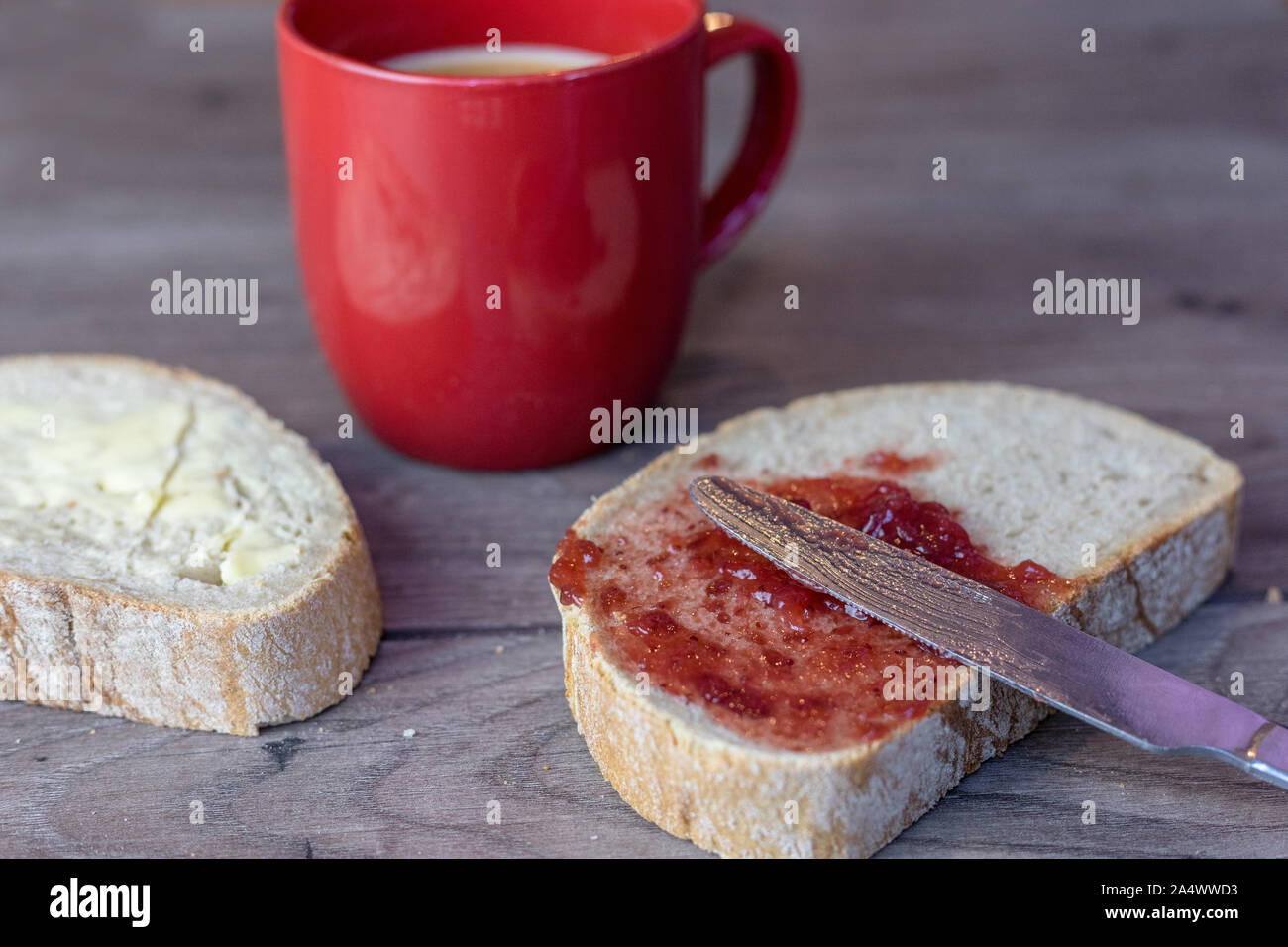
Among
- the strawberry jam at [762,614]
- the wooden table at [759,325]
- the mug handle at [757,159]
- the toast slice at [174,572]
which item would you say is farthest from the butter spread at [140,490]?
the mug handle at [757,159]

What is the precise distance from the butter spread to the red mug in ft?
1.02

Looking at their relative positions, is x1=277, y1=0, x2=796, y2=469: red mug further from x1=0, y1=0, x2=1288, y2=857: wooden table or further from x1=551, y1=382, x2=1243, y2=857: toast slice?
x1=551, y1=382, x2=1243, y2=857: toast slice

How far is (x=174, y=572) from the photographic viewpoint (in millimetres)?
1855

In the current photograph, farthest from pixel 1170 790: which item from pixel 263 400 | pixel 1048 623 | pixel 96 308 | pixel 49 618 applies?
pixel 96 308

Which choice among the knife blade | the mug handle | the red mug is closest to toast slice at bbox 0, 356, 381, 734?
the red mug

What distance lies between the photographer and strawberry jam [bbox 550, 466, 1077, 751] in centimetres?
161

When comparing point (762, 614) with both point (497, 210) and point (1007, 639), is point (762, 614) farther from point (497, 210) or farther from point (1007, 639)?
point (497, 210)

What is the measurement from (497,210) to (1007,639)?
3.16 feet

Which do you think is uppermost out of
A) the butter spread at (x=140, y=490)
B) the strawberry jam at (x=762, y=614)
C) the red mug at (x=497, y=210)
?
the red mug at (x=497, y=210)

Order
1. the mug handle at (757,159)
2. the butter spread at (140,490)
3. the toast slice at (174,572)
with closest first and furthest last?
the toast slice at (174,572)
the butter spread at (140,490)
the mug handle at (757,159)

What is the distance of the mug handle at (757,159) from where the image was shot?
247 centimetres

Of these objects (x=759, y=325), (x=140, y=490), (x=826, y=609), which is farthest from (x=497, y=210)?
(x=759, y=325)

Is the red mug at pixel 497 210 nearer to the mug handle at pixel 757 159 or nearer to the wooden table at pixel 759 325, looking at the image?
the mug handle at pixel 757 159

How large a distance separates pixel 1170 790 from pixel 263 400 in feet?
5.51
